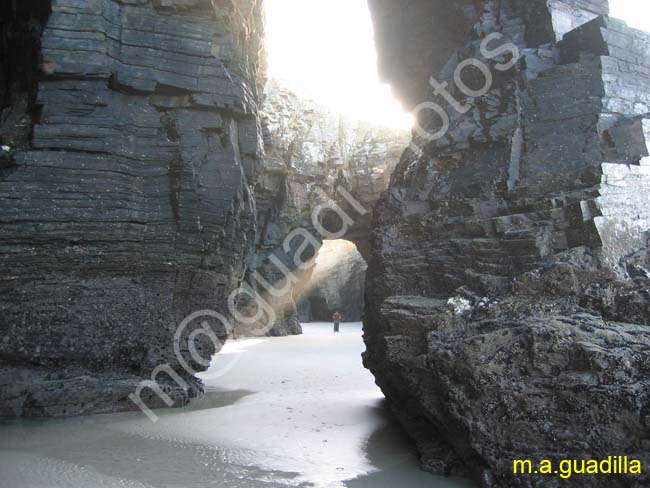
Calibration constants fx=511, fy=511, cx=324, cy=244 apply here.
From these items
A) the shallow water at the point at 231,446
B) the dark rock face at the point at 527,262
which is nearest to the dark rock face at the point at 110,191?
the shallow water at the point at 231,446

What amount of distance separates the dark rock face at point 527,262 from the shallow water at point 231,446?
0.69 meters

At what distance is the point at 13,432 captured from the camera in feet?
22.1

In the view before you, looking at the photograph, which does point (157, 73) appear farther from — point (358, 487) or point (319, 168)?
point (319, 168)

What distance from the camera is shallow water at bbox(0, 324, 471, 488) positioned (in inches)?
209

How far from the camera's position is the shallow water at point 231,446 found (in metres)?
5.30

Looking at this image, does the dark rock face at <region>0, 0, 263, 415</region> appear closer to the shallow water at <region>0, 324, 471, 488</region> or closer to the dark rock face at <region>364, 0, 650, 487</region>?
the shallow water at <region>0, 324, 471, 488</region>

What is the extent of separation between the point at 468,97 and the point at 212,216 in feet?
16.0

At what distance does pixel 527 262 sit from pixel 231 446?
14.2ft

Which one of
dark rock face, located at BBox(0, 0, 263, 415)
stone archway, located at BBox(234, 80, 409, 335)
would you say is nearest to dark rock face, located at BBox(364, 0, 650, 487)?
dark rock face, located at BBox(0, 0, 263, 415)

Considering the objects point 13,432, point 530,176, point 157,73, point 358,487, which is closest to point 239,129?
point 157,73

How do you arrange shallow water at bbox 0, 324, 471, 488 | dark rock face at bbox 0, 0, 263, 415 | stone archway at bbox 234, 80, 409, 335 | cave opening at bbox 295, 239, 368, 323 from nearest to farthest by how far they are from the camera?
shallow water at bbox 0, 324, 471, 488
dark rock face at bbox 0, 0, 263, 415
stone archway at bbox 234, 80, 409, 335
cave opening at bbox 295, 239, 368, 323

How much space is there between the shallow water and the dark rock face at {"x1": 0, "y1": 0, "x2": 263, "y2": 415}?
0.95 m

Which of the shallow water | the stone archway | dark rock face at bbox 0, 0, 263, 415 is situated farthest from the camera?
the stone archway

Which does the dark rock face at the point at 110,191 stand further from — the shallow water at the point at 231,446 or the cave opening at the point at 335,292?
the cave opening at the point at 335,292
